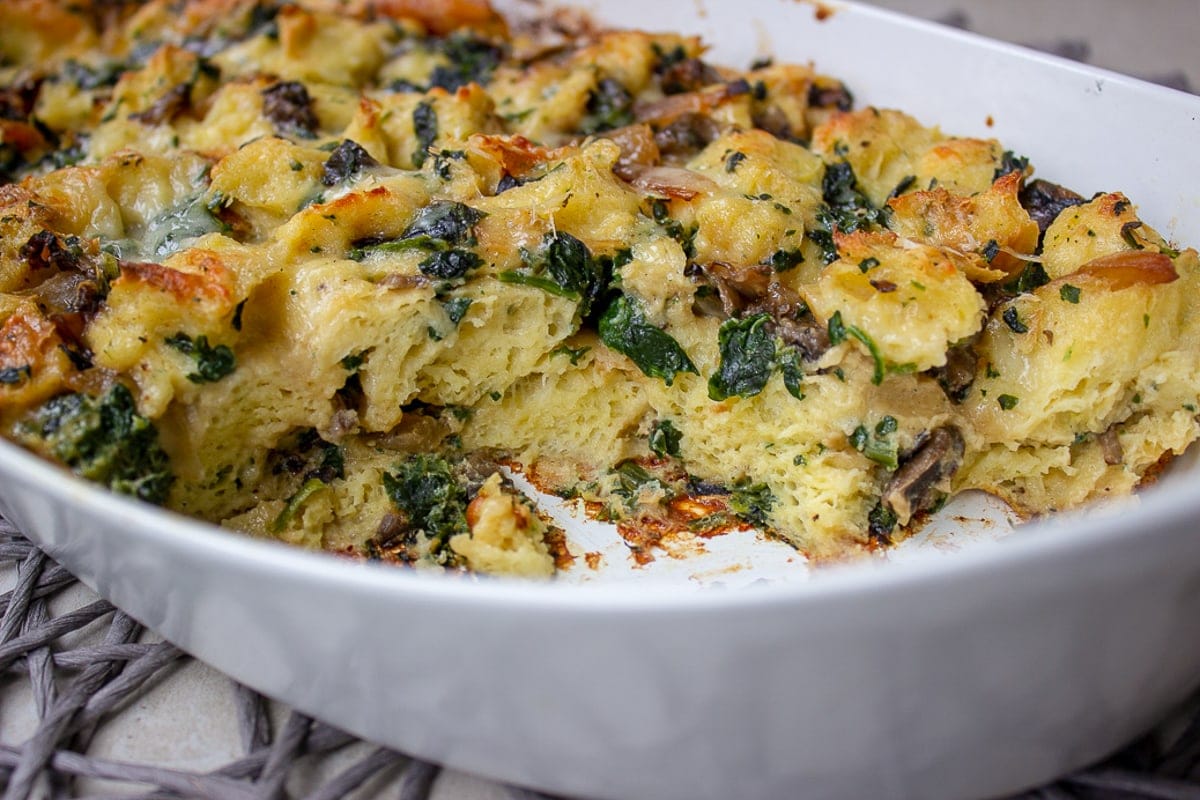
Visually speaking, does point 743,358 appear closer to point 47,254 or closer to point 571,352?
point 571,352

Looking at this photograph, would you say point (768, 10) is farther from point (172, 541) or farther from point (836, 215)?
point (172, 541)

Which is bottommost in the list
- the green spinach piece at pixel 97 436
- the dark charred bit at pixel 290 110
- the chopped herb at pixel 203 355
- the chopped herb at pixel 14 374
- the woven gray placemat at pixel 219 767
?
the woven gray placemat at pixel 219 767

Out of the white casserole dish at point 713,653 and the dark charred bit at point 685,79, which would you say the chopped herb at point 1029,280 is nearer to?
the white casserole dish at point 713,653

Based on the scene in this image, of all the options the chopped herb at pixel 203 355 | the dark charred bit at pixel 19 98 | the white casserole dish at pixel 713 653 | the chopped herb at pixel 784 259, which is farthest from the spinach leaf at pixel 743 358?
the dark charred bit at pixel 19 98

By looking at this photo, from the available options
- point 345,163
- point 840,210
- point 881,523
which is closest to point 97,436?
point 345,163

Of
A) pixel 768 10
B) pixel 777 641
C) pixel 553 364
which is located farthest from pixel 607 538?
pixel 768 10

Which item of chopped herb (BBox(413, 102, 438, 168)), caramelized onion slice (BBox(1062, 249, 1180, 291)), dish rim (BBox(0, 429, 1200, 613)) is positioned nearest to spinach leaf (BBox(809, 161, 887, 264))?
caramelized onion slice (BBox(1062, 249, 1180, 291))
